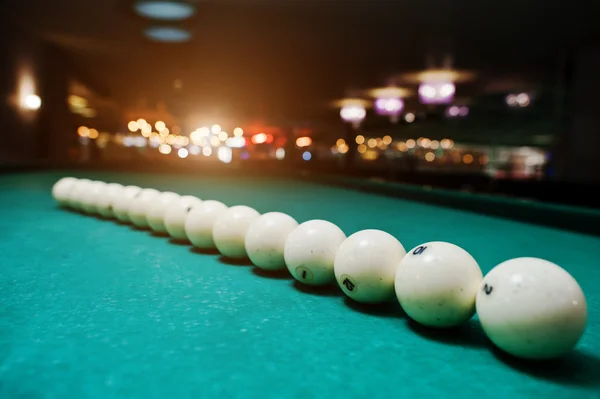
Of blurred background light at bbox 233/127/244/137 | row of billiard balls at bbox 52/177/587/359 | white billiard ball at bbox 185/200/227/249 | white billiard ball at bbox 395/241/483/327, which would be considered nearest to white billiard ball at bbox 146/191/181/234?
row of billiard balls at bbox 52/177/587/359

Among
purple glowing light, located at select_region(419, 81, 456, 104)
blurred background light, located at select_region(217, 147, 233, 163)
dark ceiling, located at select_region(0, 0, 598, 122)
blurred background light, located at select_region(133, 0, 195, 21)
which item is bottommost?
blurred background light, located at select_region(217, 147, 233, 163)

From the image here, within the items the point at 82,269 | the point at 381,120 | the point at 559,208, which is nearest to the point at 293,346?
the point at 82,269

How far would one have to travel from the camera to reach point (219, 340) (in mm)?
1415

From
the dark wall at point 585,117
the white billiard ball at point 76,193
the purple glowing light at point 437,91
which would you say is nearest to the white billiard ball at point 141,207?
the white billiard ball at point 76,193

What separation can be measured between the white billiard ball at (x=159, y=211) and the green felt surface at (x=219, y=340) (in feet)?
1.75

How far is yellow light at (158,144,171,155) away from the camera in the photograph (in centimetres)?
3438

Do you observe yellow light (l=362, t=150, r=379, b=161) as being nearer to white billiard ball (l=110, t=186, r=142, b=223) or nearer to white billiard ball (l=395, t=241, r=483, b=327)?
white billiard ball (l=110, t=186, r=142, b=223)

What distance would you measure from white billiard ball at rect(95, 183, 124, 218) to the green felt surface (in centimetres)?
119

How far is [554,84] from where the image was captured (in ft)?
44.5

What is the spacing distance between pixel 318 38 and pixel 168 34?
10.7 ft

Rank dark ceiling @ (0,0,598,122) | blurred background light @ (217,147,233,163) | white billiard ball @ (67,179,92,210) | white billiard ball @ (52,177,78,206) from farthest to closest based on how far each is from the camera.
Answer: blurred background light @ (217,147,233,163) < dark ceiling @ (0,0,598,122) < white billiard ball @ (52,177,78,206) < white billiard ball @ (67,179,92,210)

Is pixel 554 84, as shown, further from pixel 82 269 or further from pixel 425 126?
pixel 82 269

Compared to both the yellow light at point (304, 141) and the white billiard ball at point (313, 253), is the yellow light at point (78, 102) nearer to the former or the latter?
the yellow light at point (304, 141)

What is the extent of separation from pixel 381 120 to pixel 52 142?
14.7 meters
